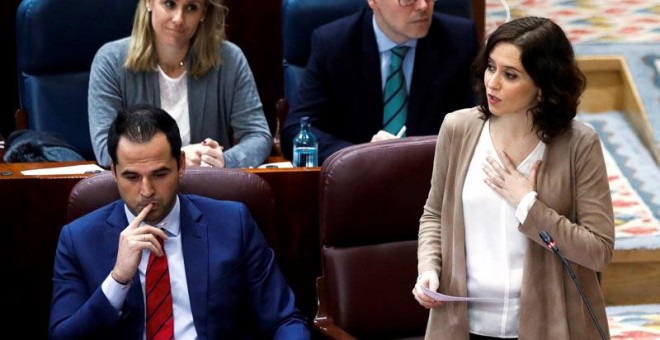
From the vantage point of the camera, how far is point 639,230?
3.13 meters

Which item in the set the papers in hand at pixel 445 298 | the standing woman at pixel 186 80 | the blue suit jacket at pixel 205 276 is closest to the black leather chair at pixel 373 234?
the blue suit jacket at pixel 205 276

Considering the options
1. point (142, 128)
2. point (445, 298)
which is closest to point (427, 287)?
point (445, 298)

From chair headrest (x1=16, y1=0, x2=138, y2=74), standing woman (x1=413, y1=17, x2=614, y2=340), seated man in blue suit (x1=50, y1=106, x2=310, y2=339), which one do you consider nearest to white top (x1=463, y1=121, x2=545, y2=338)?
standing woman (x1=413, y1=17, x2=614, y2=340)

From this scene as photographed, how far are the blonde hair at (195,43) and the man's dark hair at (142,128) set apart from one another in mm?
676

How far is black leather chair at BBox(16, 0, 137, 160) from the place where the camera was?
2.79 m

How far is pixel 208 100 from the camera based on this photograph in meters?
2.58

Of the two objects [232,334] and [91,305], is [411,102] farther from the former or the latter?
[91,305]

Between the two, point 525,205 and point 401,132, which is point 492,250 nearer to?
point 525,205

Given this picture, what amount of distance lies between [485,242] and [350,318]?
1.45ft

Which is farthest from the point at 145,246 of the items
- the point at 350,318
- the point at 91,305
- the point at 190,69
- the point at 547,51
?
the point at 190,69

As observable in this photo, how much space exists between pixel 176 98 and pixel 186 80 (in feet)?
0.14

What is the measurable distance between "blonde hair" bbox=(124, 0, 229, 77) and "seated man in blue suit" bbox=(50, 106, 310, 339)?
0.67m

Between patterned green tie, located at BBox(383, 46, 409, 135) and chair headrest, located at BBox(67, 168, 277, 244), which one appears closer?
chair headrest, located at BBox(67, 168, 277, 244)

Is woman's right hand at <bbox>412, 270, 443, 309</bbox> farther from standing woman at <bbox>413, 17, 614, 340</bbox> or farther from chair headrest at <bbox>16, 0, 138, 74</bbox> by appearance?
chair headrest at <bbox>16, 0, 138, 74</bbox>
